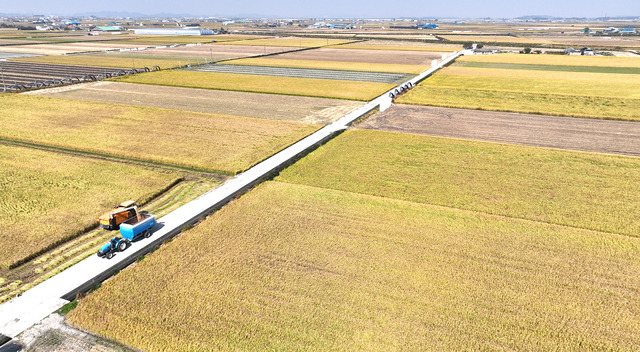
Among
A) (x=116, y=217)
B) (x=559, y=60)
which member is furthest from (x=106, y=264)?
(x=559, y=60)

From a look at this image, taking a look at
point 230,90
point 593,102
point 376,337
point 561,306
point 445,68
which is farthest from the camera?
point 445,68

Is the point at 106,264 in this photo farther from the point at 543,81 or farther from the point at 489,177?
the point at 543,81

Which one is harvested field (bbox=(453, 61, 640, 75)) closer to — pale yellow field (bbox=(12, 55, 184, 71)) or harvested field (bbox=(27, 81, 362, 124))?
harvested field (bbox=(27, 81, 362, 124))

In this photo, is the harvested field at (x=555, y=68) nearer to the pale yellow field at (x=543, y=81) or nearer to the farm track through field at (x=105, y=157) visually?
the pale yellow field at (x=543, y=81)

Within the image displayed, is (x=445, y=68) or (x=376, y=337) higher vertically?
(x=445, y=68)

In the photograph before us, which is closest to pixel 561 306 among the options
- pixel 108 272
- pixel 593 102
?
pixel 108 272

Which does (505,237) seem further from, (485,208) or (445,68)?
(445,68)

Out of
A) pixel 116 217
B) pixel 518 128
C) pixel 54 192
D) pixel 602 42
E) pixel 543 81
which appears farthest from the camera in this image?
pixel 602 42
